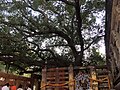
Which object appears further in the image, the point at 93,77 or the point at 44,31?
the point at 44,31

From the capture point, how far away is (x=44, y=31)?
902 centimetres

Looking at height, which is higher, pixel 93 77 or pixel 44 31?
pixel 44 31

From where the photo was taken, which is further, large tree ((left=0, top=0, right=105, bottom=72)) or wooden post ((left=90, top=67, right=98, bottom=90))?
large tree ((left=0, top=0, right=105, bottom=72))

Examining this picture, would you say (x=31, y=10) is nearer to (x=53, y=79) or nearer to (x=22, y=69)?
(x=22, y=69)

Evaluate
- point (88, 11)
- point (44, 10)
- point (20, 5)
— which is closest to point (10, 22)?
point (20, 5)

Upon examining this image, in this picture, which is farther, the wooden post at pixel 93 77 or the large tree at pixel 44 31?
the large tree at pixel 44 31

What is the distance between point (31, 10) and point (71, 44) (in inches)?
89.3

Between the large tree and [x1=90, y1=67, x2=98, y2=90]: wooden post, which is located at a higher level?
the large tree

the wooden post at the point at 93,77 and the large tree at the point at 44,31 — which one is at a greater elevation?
the large tree at the point at 44,31

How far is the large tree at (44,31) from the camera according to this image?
904 cm

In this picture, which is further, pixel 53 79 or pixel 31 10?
pixel 31 10

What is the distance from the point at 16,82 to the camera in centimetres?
699

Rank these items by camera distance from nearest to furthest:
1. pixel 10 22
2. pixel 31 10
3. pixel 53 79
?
pixel 53 79, pixel 10 22, pixel 31 10

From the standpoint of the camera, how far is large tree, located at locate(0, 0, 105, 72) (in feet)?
29.7
